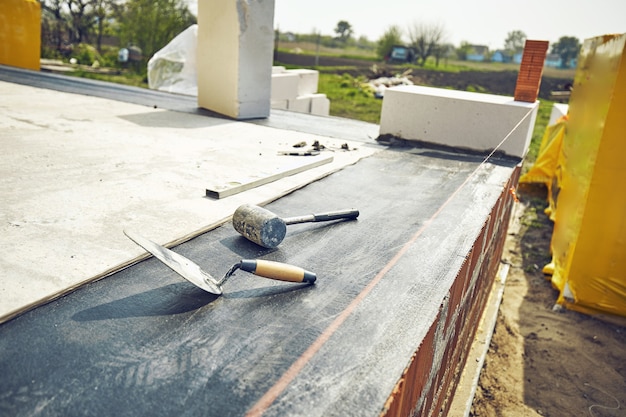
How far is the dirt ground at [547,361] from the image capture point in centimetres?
462

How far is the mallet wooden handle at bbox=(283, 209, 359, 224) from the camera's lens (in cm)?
303

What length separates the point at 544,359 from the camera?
5.34 m

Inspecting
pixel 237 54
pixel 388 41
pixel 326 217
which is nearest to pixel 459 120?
pixel 237 54

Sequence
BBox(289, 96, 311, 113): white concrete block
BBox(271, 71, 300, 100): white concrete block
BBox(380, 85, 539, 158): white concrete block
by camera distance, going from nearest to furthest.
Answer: BBox(380, 85, 539, 158): white concrete block < BBox(271, 71, 300, 100): white concrete block < BBox(289, 96, 311, 113): white concrete block

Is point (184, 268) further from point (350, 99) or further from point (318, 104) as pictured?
point (350, 99)

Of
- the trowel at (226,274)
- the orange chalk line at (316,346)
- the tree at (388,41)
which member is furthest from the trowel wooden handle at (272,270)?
the tree at (388,41)

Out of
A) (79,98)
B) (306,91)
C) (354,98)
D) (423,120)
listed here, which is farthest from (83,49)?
(423,120)

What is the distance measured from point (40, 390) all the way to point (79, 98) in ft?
23.0

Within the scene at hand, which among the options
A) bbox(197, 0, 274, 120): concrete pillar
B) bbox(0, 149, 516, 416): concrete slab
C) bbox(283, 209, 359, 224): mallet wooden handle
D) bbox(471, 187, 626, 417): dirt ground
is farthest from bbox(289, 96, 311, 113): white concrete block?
bbox(0, 149, 516, 416): concrete slab

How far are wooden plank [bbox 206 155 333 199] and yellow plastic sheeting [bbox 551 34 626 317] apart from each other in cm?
317

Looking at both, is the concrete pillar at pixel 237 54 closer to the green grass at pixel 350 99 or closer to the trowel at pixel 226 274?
the trowel at pixel 226 274

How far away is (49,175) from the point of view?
3.67 meters

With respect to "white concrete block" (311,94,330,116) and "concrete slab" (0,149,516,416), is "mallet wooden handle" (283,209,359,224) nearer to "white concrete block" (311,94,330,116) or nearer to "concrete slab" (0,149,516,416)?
"concrete slab" (0,149,516,416)

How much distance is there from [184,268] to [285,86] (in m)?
9.40
